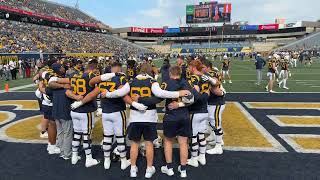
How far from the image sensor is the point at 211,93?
5887mm

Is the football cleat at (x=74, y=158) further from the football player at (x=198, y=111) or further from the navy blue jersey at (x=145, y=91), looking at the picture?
the football player at (x=198, y=111)

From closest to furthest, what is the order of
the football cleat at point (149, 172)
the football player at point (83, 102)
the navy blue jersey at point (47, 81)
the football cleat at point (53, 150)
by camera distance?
the football cleat at point (149, 172) → the football player at point (83, 102) → the navy blue jersey at point (47, 81) → the football cleat at point (53, 150)

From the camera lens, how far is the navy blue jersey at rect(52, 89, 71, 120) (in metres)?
5.55

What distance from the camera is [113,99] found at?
16.4 ft

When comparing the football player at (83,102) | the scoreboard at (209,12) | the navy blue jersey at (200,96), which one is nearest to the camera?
the navy blue jersey at (200,96)

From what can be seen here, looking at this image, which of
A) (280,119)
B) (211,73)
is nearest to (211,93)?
(211,73)

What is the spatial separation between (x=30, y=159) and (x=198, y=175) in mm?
3425

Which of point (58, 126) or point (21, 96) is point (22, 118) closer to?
point (58, 126)

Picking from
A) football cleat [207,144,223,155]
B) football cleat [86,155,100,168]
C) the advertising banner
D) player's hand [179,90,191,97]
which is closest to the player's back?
player's hand [179,90,191,97]

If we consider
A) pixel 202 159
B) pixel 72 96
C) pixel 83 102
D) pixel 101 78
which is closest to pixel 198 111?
pixel 202 159

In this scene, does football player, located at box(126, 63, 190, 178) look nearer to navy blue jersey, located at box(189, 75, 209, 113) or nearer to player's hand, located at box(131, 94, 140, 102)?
player's hand, located at box(131, 94, 140, 102)

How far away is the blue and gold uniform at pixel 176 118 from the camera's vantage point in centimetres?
474

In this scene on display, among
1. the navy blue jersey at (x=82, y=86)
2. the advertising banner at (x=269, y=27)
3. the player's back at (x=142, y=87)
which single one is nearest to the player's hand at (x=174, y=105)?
the player's back at (x=142, y=87)

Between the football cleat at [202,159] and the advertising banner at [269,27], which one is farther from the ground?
the advertising banner at [269,27]
